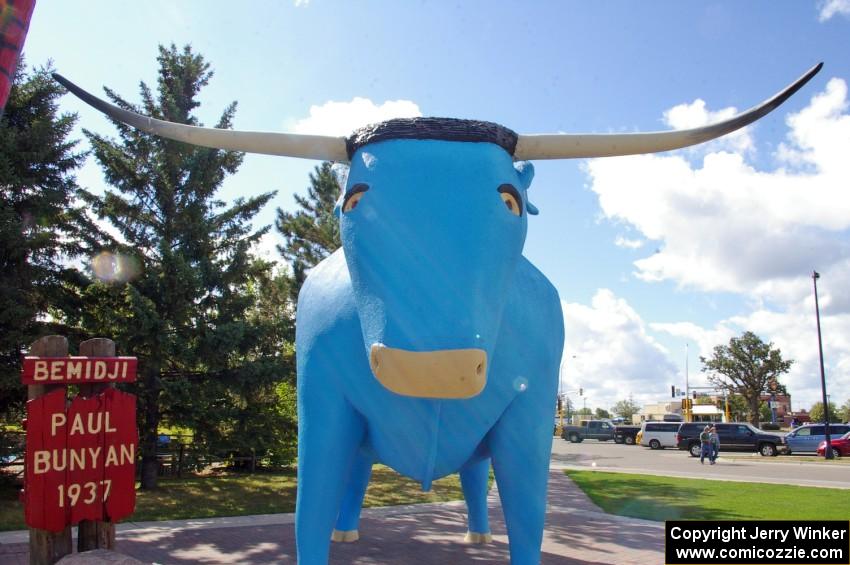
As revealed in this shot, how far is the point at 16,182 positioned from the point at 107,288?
2.71 meters

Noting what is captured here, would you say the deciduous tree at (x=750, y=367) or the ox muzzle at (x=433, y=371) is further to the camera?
the deciduous tree at (x=750, y=367)

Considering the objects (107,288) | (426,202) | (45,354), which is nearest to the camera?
(426,202)

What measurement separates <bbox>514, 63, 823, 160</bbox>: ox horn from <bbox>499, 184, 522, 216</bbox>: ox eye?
1.31 ft

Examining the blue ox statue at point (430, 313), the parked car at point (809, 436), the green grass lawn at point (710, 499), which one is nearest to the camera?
the blue ox statue at point (430, 313)

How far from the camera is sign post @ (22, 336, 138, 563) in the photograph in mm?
4281

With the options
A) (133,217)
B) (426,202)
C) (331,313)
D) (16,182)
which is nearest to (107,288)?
(133,217)

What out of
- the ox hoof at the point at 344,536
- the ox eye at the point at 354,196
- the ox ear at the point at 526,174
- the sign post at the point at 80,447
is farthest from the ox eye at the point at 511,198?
the ox hoof at the point at 344,536

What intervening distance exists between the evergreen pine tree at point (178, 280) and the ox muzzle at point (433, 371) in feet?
35.9

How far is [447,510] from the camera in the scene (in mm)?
9781

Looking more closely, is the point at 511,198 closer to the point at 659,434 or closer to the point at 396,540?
the point at 396,540

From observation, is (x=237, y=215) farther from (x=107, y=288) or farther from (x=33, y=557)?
(x=33, y=557)

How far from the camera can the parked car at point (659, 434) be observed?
34062 millimetres

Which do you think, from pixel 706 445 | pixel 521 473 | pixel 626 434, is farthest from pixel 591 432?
pixel 521 473

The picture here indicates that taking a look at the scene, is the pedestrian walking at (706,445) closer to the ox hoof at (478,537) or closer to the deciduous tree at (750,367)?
the ox hoof at (478,537)
